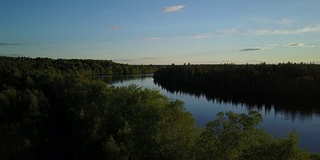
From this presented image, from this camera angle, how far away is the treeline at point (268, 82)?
252 feet

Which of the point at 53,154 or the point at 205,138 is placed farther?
the point at 53,154

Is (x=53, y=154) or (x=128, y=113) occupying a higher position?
(x=128, y=113)

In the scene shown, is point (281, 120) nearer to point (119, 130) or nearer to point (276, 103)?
point (276, 103)

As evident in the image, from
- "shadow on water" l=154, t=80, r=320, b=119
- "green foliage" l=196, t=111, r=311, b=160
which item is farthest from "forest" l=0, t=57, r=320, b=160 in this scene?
"shadow on water" l=154, t=80, r=320, b=119

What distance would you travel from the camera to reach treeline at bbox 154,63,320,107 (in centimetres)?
7669

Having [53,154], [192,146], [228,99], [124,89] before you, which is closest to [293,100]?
[228,99]

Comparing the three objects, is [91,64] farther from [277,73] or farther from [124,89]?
[124,89]

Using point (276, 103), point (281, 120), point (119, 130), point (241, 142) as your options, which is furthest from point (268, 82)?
point (241, 142)

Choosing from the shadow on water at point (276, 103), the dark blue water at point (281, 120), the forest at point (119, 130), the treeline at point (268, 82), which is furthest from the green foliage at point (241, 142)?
the treeline at point (268, 82)

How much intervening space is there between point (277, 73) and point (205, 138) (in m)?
81.7

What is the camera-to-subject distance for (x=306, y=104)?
65.4 meters

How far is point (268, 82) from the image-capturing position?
87.6m

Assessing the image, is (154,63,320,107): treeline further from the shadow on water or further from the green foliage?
the green foliage

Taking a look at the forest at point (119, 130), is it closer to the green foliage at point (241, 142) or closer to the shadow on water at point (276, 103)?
the green foliage at point (241, 142)
